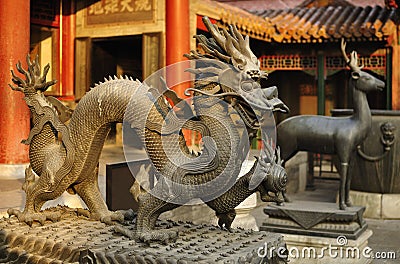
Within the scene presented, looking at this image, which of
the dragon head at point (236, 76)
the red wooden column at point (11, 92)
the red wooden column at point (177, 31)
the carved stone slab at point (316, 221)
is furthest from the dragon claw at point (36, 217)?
the red wooden column at point (177, 31)

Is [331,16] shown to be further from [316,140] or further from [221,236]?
[221,236]

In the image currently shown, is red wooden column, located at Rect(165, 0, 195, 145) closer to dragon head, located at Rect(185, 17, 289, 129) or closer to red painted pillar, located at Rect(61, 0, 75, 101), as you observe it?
red painted pillar, located at Rect(61, 0, 75, 101)

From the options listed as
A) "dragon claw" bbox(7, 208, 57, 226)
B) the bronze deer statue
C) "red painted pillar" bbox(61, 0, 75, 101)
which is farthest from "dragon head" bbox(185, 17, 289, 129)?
"red painted pillar" bbox(61, 0, 75, 101)

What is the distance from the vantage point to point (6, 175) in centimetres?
662

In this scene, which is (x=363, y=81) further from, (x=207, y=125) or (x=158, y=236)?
(x=158, y=236)

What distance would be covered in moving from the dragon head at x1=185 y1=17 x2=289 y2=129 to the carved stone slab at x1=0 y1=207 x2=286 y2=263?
517 millimetres

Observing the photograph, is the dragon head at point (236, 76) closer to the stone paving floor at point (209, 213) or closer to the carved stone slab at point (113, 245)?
the carved stone slab at point (113, 245)

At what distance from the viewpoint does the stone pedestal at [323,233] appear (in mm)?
4746

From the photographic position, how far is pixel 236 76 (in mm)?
2264

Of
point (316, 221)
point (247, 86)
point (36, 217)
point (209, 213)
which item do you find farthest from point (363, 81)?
point (36, 217)

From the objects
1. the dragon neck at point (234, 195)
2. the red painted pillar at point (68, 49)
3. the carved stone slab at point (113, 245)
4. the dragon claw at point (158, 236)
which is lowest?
the carved stone slab at point (113, 245)

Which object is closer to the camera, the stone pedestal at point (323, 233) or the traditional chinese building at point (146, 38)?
the stone pedestal at point (323, 233)

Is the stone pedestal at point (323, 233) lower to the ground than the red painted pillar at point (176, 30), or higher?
lower

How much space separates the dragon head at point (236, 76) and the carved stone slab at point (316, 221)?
289 cm
